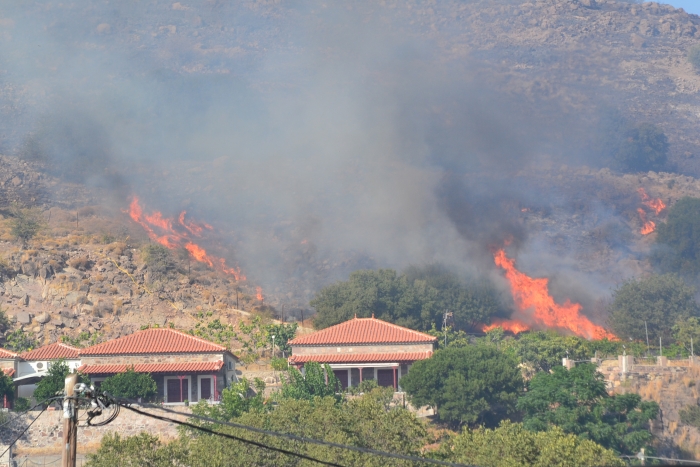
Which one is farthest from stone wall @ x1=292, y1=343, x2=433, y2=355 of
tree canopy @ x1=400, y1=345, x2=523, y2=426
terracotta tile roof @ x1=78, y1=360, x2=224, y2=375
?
terracotta tile roof @ x1=78, y1=360, x2=224, y2=375

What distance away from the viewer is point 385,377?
7475cm

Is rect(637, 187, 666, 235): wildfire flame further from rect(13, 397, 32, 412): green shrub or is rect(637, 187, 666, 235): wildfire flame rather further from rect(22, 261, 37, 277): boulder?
rect(13, 397, 32, 412): green shrub

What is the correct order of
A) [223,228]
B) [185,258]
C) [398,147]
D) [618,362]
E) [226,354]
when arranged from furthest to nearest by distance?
1. [398,147]
2. [223,228]
3. [185,258]
4. [618,362]
5. [226,354]

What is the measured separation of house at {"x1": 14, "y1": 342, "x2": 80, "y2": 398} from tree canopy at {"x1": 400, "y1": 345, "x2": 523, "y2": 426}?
77.3 ft

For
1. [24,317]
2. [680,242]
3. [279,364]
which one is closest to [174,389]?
[279,364]

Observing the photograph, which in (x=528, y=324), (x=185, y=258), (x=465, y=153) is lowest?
(x=528, y=324)

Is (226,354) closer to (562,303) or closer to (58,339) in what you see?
(58,339)

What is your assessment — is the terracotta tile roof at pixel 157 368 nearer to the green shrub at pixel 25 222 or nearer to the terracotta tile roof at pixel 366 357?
the terracotta tile roof at pixel 366 357

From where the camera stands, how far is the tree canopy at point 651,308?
104 m

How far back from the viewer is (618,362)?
78000 mm

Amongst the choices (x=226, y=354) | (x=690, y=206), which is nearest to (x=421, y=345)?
(x=226, y=354)

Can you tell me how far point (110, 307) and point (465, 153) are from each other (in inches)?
4142

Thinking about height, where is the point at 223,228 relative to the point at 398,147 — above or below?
below

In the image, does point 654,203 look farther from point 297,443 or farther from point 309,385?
point 297,443
